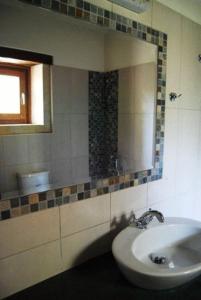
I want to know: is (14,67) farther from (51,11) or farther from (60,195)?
(60,195)

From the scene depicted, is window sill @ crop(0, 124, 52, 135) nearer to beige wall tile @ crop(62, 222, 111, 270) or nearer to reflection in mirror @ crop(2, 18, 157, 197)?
reflection in mirror @ crop(2, 18, 157, 197)

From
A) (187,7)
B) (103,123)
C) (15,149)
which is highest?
(187,7)

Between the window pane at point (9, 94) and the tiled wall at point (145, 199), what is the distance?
13 centimetres

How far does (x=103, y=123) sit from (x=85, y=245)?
0.60m

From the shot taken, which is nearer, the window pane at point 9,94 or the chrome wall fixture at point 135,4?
the window pane at point 9,94

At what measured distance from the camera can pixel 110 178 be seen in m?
1.18

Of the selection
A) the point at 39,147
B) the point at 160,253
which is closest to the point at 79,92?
the point at 39,147

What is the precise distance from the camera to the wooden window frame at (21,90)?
2.95 feet

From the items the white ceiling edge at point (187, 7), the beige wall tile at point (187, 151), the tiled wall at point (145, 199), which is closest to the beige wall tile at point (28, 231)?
the tiled wall at point (145, 199)

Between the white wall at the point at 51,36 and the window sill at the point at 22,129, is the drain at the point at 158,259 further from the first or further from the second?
the white wall at the point at 51,36

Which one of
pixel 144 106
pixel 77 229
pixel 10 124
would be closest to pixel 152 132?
pixel 144 106

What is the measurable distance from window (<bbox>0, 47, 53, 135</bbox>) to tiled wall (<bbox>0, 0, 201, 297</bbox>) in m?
0.05

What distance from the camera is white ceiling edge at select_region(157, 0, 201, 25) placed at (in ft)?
4.31

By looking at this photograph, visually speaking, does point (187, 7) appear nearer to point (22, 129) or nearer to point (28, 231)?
point (22, 129)
